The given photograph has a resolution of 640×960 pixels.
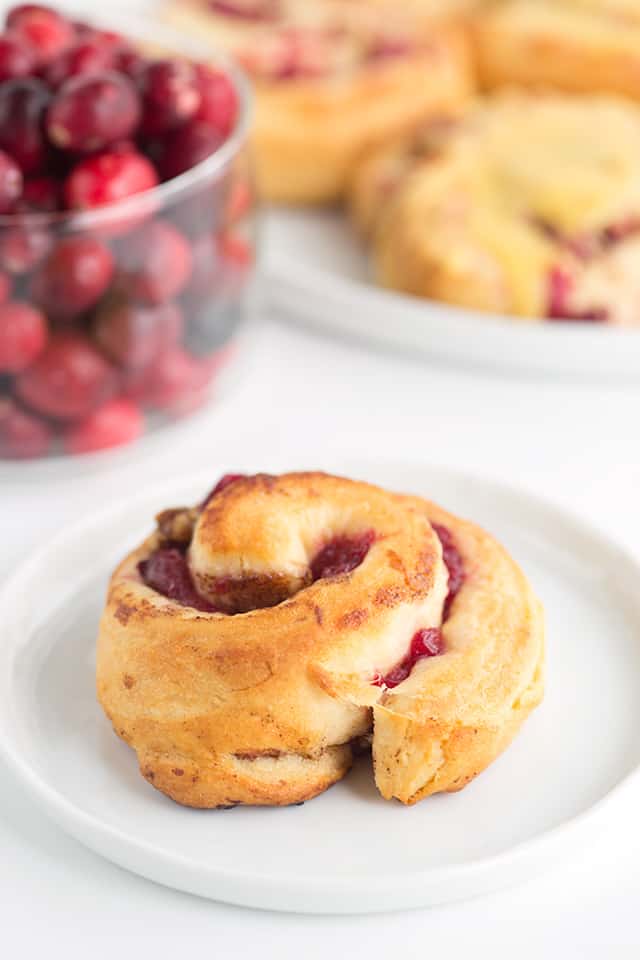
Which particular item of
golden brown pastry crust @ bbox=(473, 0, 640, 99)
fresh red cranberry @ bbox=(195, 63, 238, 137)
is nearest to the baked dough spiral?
fresh red cranberry @ bbox=(195, 63, 238, 137)

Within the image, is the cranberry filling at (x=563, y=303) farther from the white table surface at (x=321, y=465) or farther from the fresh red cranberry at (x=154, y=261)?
the fresh red cranberry at (x=154, y=261)

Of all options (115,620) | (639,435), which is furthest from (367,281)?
(115,620)

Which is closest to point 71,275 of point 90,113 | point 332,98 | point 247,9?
point 90,113

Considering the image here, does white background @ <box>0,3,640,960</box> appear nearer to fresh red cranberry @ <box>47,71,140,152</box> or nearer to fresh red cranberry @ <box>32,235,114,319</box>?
fresh red cranberry @ <box>32,235,114,319</box>

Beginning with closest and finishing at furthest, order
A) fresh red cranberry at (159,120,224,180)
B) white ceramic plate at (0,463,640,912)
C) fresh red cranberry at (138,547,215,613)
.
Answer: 1. white ceramic plate at (0,463,640,912)
2. fresh red cranberry at (138,547,215,613)
3. fresh red cranberry at (159,120,224,180)

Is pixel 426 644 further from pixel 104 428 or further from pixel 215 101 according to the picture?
pixel 215 101

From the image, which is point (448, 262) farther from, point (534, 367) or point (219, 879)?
point (219, 879)
